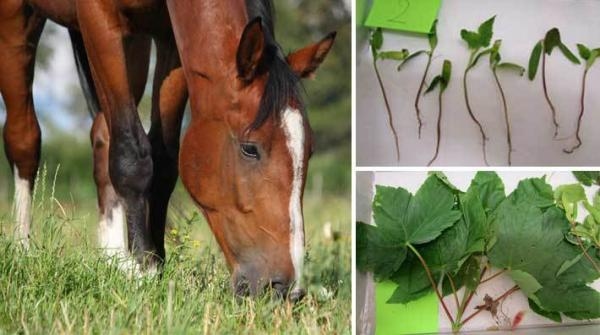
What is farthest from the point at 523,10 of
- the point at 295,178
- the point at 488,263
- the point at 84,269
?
Result: the point at 84,269

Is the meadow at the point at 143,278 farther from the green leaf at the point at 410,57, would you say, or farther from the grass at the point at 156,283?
the green leaf at the point at 410,57

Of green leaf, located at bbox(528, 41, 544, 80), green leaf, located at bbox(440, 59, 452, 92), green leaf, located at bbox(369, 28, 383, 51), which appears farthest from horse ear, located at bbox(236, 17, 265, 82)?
green leaf, located at bbox(528, 41, 544, 80)

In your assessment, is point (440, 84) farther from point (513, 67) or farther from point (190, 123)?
point (190, 123)

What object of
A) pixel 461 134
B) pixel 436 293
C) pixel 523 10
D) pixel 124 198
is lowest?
pixel 436 293

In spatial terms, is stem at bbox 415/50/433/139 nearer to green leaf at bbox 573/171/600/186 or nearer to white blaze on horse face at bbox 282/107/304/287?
green leaf at bbox 573/171/600/186

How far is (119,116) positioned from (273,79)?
217mm

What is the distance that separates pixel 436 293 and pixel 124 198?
1.59ft

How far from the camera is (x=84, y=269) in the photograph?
40.7 inches

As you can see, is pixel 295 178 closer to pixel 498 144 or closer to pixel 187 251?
pixel 187 251

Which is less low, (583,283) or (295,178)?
(295,178)

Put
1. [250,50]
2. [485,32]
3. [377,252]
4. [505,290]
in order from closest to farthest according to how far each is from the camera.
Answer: [250,50]
[377,252]
[505,290]
[485,32]

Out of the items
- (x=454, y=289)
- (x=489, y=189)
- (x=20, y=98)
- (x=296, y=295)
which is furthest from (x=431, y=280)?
(x=20, y=98)

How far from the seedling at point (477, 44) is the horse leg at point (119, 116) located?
59 centimetres

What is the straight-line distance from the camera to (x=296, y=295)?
103cm
